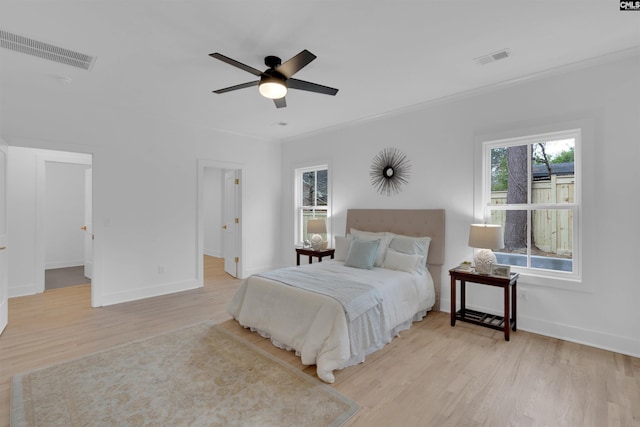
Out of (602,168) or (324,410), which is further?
(602,168)

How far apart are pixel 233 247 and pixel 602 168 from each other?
5.49 meters

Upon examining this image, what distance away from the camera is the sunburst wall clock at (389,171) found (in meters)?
4.36

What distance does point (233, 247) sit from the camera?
5992mm

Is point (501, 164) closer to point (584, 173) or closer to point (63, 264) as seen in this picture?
point (584, 173)

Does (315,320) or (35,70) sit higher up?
(35,70)

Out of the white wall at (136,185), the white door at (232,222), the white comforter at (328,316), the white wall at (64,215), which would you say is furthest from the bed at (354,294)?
the white wall at (64,215)

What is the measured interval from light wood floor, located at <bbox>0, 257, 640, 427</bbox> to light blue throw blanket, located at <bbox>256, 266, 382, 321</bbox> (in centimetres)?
49

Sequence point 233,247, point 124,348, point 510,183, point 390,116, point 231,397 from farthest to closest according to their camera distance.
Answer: point 233,247, point 390,116, point 510,183, point 124,348, point 231,397

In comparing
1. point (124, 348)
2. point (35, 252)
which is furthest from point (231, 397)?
point (35, 252)

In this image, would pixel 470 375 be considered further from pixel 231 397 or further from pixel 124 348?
pixel 124 348

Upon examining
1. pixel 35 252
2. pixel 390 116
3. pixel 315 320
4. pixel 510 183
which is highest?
pixel 390 116

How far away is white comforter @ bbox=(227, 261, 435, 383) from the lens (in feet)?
8.13

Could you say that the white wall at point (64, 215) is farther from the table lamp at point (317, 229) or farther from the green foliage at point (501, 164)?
the green foliage at point (501, 164)

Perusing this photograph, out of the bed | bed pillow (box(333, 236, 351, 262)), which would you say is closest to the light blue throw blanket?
the bed
